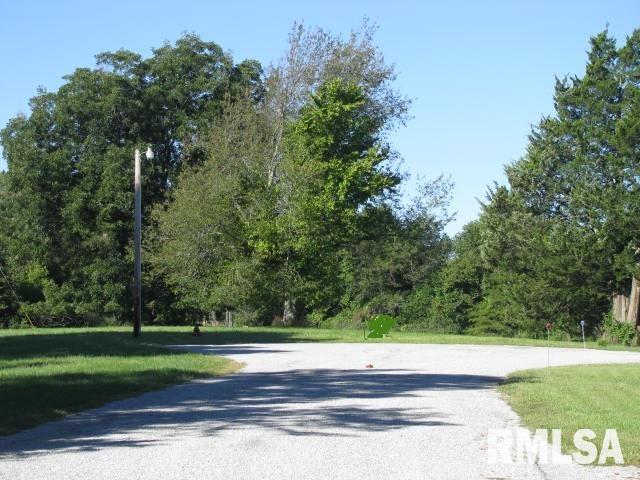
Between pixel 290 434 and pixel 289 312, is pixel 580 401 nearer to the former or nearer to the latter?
pixel 290 434

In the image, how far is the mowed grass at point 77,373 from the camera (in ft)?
40.3

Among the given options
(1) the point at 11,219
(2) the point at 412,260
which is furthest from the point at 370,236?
(1) the point at 11,219

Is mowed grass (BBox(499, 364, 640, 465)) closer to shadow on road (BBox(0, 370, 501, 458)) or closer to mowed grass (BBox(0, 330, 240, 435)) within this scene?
shadow on road (BBox(0, 370, 501, 458))

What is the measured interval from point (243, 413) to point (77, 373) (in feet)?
19.2

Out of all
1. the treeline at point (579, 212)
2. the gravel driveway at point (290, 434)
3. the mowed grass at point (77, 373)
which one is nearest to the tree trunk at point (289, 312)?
the treeline at point (579, 212)

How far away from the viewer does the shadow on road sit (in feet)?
32.8

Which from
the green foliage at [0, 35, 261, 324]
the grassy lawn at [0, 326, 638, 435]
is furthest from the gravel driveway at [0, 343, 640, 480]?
the green foliage at [0, 35, 261, 324]

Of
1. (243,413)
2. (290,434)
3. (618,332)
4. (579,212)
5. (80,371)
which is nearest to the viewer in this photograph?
(290,434)

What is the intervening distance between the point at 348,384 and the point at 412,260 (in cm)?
4812

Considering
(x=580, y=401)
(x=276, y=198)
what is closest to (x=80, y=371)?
(x=580, y=401)

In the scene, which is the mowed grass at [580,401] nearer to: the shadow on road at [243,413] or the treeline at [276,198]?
the shadow on road at [243,413]

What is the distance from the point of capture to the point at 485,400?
1347cm

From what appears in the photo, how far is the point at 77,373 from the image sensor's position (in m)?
16.4

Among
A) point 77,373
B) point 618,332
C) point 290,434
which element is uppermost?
point 77,373
